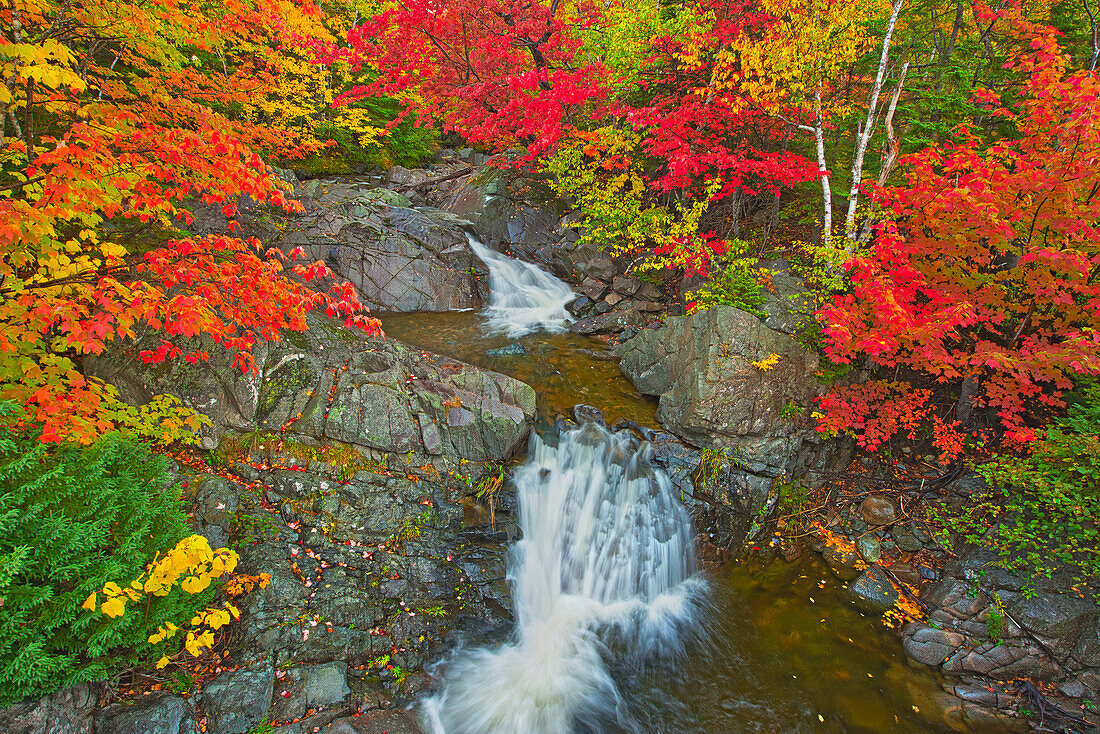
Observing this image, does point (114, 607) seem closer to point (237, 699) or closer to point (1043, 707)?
point (237, 699)

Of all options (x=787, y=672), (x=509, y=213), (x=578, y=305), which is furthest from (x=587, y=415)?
(x=509, y=213)

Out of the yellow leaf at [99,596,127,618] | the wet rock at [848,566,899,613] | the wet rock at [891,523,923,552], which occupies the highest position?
the yellow leaf at [99,596,127,618]

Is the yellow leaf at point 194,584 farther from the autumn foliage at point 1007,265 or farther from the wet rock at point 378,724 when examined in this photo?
the autumn foliage at point 1007,265

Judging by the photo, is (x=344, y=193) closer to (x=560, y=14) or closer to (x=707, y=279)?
(x=560, y=14)

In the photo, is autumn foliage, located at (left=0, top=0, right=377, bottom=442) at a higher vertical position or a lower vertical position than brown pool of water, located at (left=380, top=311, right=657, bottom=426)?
higher

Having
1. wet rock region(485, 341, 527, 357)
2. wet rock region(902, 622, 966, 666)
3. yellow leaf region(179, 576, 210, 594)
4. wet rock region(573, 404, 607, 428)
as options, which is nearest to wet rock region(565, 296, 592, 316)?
wet rock region(485, 341, 527, 357)

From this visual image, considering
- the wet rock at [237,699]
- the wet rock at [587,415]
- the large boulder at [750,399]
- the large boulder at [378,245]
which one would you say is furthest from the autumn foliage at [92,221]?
the large boulder at [378,245]

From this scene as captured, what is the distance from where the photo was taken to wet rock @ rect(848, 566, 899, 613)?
6.43m

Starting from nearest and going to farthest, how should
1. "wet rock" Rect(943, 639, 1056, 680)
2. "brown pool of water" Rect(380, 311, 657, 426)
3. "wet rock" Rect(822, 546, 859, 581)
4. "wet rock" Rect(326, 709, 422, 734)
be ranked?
"wet rock" Rect(326, 709, 422, 734), "wet rock" Rect(943, 639, 1056, 680), "wet rock" Rect(822, 546, 859, 581), "brown pool of water" Rect(380, 311, 657, 426)

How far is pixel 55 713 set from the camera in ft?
10.8

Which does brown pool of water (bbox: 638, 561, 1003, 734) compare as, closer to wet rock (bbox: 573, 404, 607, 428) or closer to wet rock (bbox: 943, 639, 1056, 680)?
wet rock (bbox: 943, 639, 1056, 680)

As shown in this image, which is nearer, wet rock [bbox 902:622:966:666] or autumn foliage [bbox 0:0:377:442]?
autumn foliage [bbox 0:0:377:442]

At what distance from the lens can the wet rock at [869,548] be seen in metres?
6.97

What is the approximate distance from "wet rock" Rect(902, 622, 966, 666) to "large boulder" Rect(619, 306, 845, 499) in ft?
8.31
